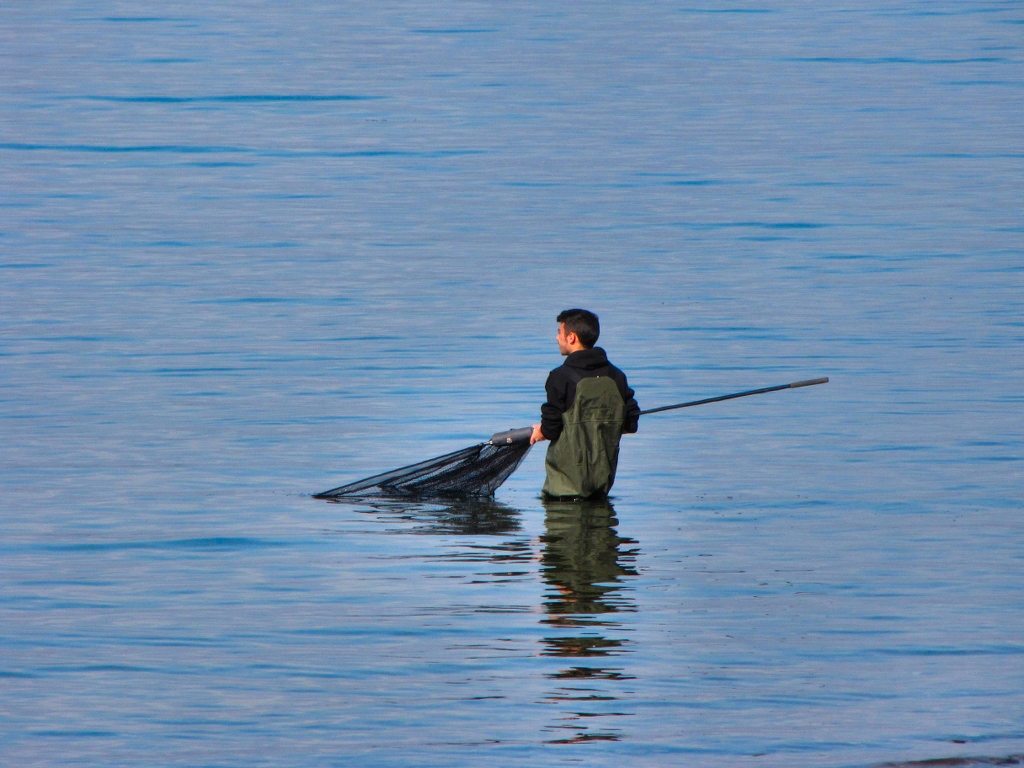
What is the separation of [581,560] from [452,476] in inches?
84.7

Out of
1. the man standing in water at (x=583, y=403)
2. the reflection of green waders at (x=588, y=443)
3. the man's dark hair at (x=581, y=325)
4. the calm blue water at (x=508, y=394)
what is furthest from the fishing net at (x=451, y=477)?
the man's dark hair at (x=581, y=325)

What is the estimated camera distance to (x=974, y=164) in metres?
30.4

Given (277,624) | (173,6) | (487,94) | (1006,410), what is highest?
(173,6)

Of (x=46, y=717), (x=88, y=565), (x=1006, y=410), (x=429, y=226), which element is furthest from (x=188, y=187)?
(x=46, y=717)

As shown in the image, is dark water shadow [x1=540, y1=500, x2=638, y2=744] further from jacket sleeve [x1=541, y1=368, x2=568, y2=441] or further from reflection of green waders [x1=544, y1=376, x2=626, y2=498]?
jacket sleeve [x1=541, y1=368, x2=568, y2=441]

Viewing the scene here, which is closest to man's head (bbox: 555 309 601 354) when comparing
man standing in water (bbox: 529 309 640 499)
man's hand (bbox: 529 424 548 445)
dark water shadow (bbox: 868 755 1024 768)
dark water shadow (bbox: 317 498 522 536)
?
man standing in water (bbox: 529 309 640 499)

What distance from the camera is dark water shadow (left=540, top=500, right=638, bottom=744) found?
6469 millimetres

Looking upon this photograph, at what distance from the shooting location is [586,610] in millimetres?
8000

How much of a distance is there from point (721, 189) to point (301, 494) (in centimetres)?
1882

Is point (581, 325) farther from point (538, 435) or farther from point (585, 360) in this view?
point (538, 435)

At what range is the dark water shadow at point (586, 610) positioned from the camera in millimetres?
6469

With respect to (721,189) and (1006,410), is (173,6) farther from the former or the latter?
(1006,410)

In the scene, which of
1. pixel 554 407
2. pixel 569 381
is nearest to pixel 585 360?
pixel 569 381

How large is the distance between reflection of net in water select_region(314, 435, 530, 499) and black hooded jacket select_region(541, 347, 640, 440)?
0.84 m
